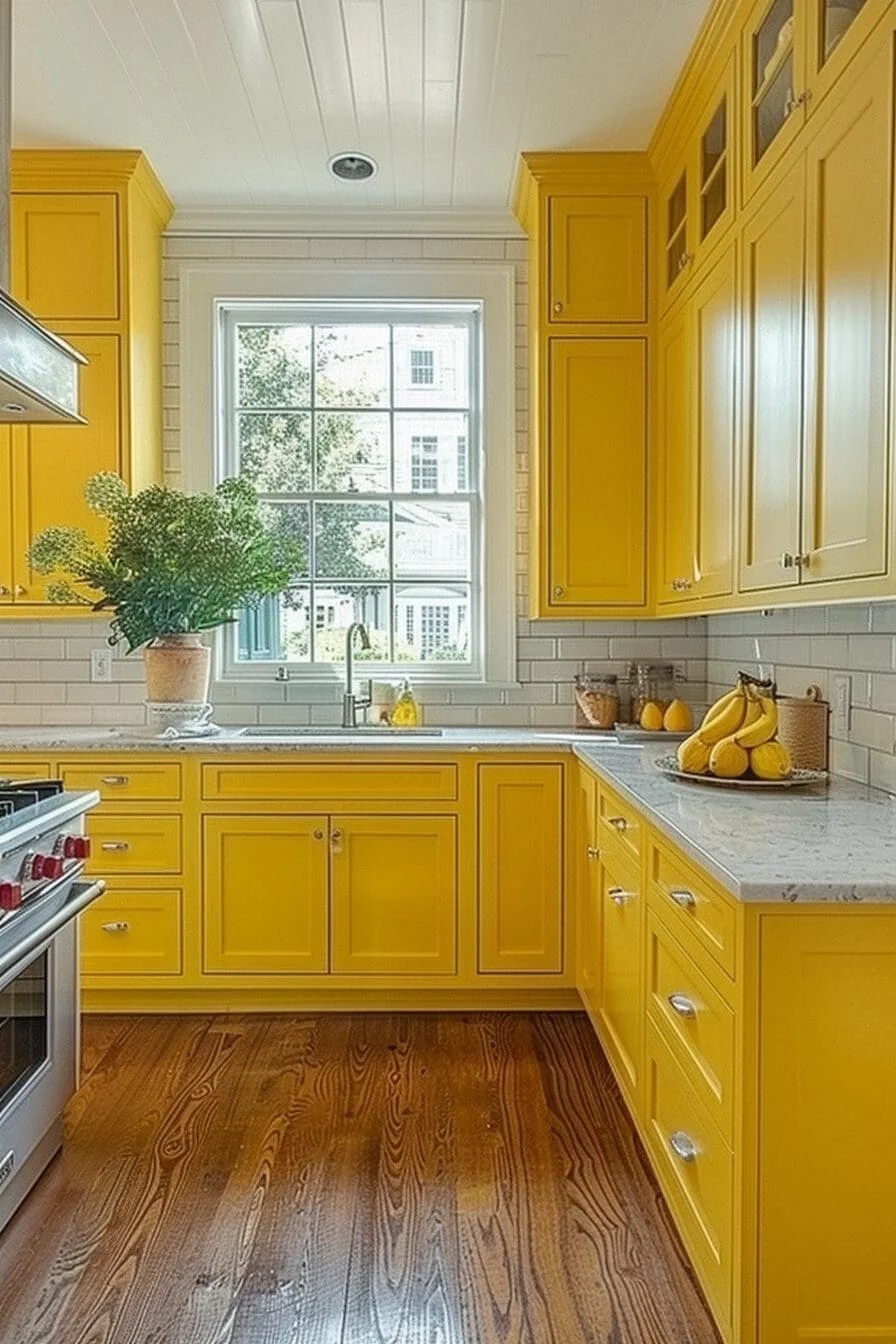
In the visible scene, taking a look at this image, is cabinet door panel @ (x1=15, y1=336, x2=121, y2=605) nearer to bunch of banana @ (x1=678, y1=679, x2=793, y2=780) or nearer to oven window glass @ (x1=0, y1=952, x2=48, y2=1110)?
oven window glass @ (x1=0, y1=952, x2=48, y2=1110)

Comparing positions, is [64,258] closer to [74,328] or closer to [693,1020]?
[74,328]

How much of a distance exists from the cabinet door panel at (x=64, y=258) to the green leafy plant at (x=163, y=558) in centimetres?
60

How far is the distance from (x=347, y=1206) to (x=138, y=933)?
1.29m

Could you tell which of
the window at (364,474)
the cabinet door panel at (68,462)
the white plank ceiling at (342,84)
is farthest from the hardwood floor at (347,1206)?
the white plank ceiling at (342,84)

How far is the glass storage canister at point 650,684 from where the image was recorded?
3490 mm

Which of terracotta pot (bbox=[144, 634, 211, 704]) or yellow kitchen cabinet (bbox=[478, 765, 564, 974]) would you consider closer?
yellow kitchen cabinet (bbox=[478, 765, 564, 974])

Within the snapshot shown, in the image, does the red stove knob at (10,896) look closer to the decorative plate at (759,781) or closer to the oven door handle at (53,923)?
the oven door handle at (53,923)

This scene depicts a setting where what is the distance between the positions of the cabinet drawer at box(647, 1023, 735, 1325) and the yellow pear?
1.35m

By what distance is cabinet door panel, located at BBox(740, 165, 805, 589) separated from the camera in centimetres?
200

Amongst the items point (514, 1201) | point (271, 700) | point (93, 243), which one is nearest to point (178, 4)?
point (93, 243)

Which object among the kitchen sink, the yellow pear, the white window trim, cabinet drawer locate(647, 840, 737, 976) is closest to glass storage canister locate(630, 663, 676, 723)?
the yellow pear

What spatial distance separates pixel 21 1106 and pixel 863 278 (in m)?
2.19

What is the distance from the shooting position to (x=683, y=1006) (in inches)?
68.5

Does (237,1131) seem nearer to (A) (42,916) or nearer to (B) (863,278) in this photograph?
(A) (42,916)
